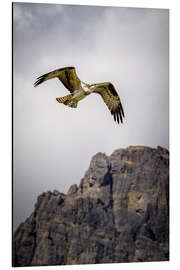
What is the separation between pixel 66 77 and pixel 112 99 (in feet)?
1.76

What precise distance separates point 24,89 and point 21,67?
0.22m

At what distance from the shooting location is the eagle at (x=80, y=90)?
5.17 metres

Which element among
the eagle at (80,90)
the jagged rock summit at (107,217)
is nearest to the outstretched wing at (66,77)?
the eagle at (80,90)

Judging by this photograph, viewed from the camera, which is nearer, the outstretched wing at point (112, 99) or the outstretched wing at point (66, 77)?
the outstretched wing at point (66, 77)

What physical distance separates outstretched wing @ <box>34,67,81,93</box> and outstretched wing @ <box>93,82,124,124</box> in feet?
0.74

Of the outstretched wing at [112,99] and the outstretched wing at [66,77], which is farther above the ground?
the outstretched wing at [66,77]

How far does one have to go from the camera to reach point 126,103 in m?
5.56

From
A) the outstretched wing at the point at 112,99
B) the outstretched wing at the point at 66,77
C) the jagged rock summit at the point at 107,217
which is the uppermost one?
the outstretched wing at the point at 66,77

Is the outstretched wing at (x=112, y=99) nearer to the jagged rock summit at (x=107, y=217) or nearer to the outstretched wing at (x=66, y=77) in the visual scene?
the outstretched wing at (x=66, y=77)

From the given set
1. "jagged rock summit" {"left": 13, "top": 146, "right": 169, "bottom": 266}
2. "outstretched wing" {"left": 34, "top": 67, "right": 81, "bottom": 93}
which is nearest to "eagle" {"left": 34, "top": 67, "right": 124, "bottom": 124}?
"outstretched wing" {"left": 34, "top": 67, "right": 81, "bottom": 93}

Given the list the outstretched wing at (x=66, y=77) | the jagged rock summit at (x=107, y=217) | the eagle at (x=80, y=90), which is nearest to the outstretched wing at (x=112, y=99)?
the eagle at (x=80, y=90)

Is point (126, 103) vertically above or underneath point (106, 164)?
above

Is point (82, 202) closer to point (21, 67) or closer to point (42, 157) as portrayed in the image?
point (42, 157)
